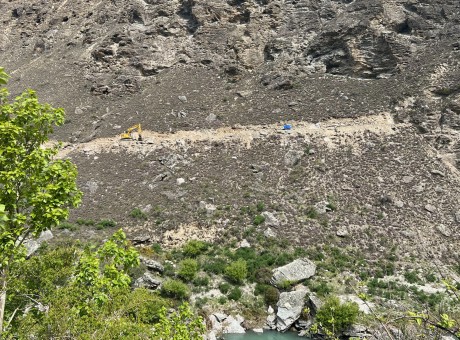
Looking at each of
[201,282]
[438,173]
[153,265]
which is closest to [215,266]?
[201,282]

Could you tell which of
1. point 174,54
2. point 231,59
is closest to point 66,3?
point 174,54

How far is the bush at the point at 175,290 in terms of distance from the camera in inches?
840

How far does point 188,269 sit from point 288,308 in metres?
6.29

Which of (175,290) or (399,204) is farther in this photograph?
(399,204)

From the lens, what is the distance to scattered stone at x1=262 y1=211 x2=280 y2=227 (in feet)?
88.6

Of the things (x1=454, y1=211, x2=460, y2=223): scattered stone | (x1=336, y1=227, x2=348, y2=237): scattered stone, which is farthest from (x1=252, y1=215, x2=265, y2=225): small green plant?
(x1=454, y1=211, x2=460, y2=223): scattered stone

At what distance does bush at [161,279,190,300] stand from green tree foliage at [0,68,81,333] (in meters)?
15.3

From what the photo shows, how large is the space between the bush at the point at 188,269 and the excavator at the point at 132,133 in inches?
662

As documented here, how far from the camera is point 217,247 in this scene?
83.6ft

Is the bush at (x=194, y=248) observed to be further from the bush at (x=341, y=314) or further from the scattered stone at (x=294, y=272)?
the bush at (x=341, y=314)

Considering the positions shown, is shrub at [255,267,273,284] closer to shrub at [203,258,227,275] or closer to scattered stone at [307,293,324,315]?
shrub at [203,258,227,275]

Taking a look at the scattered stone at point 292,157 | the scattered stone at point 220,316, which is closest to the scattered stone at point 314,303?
the scattered stone at point 220,316

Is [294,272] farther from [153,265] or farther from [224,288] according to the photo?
[153,265]

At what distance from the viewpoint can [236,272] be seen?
74.3 feet
